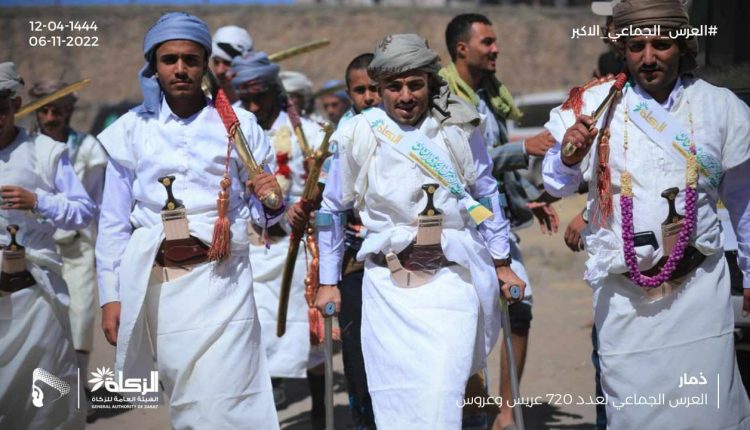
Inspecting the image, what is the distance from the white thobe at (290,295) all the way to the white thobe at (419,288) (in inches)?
104

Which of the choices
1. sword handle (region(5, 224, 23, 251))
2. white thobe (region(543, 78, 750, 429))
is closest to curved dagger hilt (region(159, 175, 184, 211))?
sword handle (region(5, 224, 23, 251))

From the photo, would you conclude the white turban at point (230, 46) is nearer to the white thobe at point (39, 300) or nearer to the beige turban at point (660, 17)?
the white thobe at point (39, 300)

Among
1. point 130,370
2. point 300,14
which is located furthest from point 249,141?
point 300,14

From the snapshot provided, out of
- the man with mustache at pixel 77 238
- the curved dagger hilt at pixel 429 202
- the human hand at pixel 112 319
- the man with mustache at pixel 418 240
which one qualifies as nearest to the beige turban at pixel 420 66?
the man with mustache at pixel 418 240

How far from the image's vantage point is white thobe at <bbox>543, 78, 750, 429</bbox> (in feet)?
18.5

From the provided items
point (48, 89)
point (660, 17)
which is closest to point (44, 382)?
point (48, 89)

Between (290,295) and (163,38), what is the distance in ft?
10.9

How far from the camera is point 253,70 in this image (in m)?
8.98

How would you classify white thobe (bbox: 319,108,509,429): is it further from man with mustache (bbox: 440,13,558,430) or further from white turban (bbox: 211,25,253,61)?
white turban (bbox: 211,25,253,61)

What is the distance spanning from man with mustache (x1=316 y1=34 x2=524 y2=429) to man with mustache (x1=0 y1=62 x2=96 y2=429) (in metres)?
1.87

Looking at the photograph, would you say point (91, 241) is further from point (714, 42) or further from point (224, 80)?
point (714, 42)

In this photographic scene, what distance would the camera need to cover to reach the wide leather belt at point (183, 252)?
19.8 feet

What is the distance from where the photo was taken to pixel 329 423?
20.5 ft

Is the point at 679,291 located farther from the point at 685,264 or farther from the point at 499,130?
the point at 499,130
